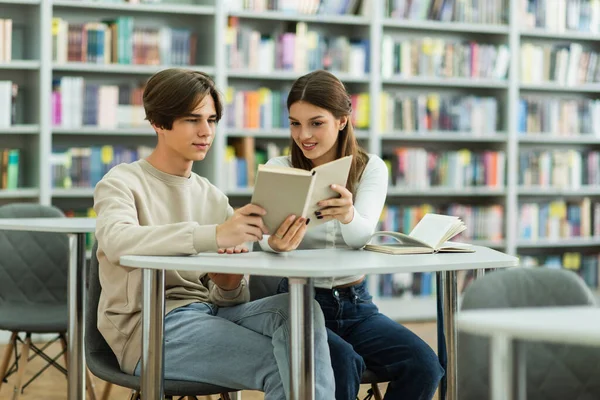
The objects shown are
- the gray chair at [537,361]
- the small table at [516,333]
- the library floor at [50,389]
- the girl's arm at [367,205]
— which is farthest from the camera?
the library floor at [50,389]

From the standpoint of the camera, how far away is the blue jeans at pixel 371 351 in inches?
81.4

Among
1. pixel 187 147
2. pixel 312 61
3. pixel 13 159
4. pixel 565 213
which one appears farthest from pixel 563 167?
pixel 187 147

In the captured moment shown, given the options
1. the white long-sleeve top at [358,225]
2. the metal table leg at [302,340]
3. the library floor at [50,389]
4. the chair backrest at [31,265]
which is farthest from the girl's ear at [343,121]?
the chair backrest at [31,265]

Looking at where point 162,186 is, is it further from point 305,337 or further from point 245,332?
point 305,337

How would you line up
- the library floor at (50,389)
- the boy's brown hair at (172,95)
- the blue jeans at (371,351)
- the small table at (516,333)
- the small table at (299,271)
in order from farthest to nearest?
1. the library floor at (50,389)
2. the boy's brown hair at (172,95)
3. the blue jeans at (371,351)
4. the small table at (299,271)
5. the small table at (516,333)

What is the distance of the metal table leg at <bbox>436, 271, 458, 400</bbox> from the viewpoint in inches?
87.7

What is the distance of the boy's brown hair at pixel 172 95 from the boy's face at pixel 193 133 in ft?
0.05

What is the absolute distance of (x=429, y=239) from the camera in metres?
2.27

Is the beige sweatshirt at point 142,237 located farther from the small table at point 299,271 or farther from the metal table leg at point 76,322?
the metal table leg at point 76,322

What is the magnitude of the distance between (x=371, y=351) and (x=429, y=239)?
1.07ft

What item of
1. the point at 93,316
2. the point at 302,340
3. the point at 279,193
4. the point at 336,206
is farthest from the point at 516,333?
the point at 93,316

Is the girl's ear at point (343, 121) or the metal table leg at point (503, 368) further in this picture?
the girl's ear at point (343, 121)

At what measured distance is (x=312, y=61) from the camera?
5.10 meters

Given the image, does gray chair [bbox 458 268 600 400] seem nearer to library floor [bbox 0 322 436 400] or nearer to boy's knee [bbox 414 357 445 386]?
boy's knee [bbox 414 357 445 386]
